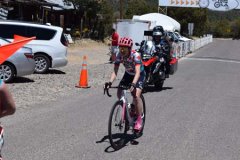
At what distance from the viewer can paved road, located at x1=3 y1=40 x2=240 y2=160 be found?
6.53 m

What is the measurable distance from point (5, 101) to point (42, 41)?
46.2 ft

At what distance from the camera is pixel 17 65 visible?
1341 centimetres

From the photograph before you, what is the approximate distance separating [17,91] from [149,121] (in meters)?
4.55

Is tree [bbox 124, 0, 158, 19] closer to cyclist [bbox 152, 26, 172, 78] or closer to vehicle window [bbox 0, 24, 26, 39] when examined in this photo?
vehicle window [bbox 0, 24, 26, 39]

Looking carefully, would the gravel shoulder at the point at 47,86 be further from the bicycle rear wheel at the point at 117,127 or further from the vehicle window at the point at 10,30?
the bicycle rear wheel at the point at 117,127

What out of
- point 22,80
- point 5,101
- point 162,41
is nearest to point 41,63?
point 22,80

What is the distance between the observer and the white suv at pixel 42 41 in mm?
16202

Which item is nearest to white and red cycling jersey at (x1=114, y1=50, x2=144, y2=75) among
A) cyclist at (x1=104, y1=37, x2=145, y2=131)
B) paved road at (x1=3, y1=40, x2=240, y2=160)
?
cyclist at (x1=104, y1=37, x2=145, y2=131)

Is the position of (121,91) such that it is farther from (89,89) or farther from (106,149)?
Answer: (89,89)

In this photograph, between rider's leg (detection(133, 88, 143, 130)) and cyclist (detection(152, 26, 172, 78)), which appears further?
cyclist (detection(152, 26, 172, 78))

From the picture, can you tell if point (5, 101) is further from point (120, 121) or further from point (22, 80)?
point (22, 80)

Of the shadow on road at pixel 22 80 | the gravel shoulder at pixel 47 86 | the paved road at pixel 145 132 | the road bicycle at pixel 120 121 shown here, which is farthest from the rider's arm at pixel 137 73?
the shadow on road at pixel 22 80

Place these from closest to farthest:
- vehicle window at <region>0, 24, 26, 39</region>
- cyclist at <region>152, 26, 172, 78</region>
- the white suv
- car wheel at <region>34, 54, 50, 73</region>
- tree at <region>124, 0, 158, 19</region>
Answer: cyclist at <region>152, 26, 172, 78</region>
vehicle window at <region>0, 24, 26, 39</region>
the white suv
car wheel at <region>34, 54, 50, 73</region>
tree at <region>124, 0, 158, 19</region>

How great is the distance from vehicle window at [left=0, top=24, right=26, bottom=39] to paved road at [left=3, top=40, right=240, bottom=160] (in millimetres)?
4933
